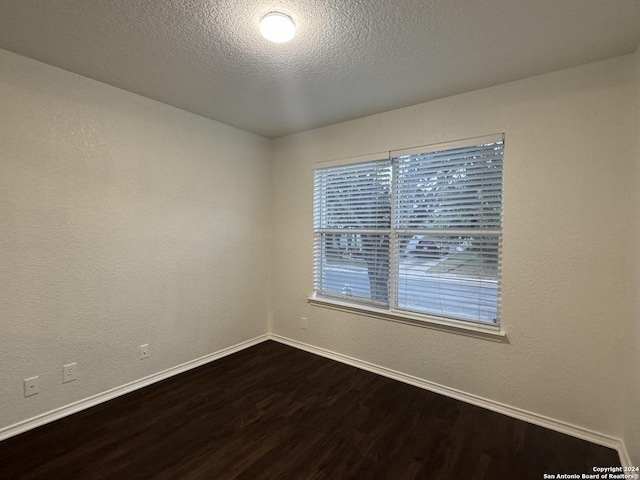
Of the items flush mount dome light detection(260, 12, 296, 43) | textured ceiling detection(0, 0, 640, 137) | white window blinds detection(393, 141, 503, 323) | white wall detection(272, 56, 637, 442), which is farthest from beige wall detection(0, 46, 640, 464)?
flush mount dome light detection(260, 12, 296, 43)

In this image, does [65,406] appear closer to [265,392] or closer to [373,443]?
[265,392]

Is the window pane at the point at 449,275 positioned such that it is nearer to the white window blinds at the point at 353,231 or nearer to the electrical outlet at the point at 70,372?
the white window blinds at the point at 353,231

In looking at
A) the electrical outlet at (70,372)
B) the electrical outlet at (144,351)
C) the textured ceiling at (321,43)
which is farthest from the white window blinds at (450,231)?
the electrical outlet at (70,372)

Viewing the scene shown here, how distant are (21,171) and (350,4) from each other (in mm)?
2355

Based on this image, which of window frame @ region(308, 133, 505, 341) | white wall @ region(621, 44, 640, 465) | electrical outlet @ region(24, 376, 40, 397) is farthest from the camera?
window frame @ region(308, 133, 505, 341)

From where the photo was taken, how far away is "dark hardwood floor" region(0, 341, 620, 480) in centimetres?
177

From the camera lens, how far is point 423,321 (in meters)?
2.73

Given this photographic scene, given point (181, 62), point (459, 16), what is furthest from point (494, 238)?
point (181, 62)

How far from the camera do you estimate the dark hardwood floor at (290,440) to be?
1771mm

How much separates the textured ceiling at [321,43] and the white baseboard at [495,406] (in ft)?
8.16

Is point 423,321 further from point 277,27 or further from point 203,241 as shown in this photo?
point 277,27

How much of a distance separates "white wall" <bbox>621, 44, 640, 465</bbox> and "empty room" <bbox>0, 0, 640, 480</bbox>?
0.02 metres

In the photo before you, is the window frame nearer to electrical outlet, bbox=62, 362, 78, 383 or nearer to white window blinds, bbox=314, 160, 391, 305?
white window blinds, bbox=314, 160, 391, 305

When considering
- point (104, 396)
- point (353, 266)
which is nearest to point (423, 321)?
point (353, 266)
